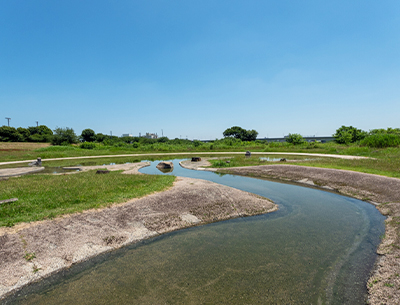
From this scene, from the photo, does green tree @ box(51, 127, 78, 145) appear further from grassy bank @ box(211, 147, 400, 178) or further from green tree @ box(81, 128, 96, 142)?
grassy bank @ box(211, 147, 400, 178)

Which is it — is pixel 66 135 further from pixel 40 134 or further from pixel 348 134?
pixel 348 134

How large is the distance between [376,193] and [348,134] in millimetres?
65123

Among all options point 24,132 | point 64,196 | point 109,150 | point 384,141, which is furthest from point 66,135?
point 384,141

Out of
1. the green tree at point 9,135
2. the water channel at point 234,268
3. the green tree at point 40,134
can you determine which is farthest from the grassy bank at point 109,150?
the water channel at point 234,268

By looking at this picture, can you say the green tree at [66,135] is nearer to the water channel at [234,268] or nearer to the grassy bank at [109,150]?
the grassy bank at [109,150]

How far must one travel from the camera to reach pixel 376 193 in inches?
568

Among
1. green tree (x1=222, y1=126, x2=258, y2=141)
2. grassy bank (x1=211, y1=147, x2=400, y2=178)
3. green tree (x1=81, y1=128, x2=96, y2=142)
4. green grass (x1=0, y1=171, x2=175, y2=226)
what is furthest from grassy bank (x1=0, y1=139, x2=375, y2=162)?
green grass (x1=0, y1=171, x2=175, y2=226)

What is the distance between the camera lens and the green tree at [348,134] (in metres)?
66.2

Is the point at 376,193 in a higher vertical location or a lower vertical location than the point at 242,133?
lower

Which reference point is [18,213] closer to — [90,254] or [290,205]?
[90,254]

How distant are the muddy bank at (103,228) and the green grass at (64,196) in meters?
0.79

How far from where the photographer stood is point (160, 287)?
5879 mm

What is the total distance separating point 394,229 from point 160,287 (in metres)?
10.5

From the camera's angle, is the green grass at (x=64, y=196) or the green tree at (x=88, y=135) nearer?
the green grass at (x=64, y=196)
